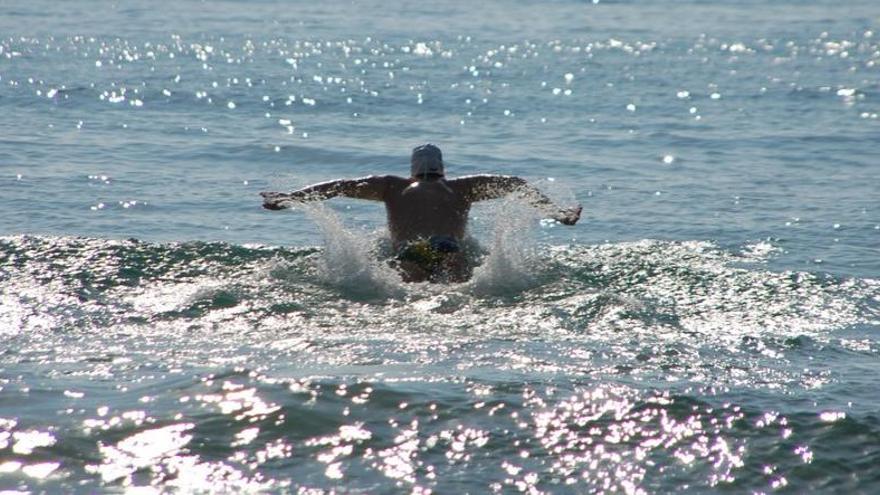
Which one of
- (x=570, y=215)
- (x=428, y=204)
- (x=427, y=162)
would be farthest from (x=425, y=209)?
(x=570, y=215)

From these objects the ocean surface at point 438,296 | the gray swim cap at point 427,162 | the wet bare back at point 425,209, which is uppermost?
the gray swim cap at point 427,162

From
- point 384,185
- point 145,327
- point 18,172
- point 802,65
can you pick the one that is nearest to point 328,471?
point 145,327

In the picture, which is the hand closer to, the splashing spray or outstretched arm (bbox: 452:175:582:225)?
outstretched arm (bbox: 452:175:582:225)

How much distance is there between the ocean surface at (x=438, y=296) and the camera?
6719 mm

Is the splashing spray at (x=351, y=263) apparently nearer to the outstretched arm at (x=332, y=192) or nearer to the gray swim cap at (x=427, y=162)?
the outstretched arm at (x=332, y=192)

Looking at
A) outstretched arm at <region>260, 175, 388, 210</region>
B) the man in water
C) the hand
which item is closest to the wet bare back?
the man in water

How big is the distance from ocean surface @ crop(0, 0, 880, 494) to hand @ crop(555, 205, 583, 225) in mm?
453

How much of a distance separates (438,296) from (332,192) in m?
1.85

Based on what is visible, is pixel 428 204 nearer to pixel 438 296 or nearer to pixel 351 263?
pixel 351 263

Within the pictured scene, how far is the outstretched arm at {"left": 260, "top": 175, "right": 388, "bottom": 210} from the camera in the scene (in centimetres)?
1094

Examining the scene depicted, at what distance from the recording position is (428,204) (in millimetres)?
11047

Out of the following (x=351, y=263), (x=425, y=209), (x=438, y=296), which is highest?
(x=425, y=209)

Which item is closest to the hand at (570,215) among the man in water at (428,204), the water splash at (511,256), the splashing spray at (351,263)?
the man in water at (428,204)

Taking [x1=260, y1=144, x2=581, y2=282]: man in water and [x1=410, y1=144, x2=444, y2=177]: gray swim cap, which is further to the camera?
[x1=410, y1=144, x2=444, y2=177]: gray swim cap
